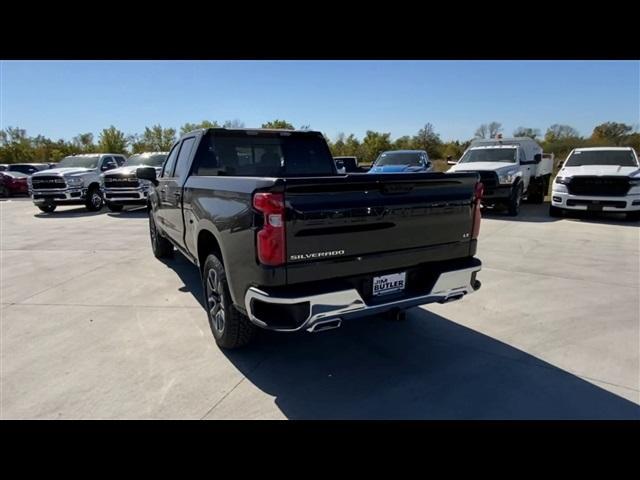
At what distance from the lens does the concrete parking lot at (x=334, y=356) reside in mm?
2719

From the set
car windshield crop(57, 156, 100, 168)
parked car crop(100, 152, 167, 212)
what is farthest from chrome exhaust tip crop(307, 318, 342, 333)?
car windshield crop(57, 156, 100, 168)

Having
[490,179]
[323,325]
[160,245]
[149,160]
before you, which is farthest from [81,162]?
[323,325]

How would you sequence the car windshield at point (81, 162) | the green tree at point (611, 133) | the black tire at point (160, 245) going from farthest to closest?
the green tree at point (611, 133) → the car windshield at point (81, 162) → the black tire at point (160, 245)

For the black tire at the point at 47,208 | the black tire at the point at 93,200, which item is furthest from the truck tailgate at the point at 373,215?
the black tire at the point at 47,208

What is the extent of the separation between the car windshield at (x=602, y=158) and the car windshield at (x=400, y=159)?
4.94 m

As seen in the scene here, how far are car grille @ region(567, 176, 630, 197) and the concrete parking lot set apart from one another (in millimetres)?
5002

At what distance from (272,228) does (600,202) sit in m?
10.7

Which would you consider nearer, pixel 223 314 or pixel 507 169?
pixel 223 314

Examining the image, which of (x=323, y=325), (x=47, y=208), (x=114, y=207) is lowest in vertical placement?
(x=47, y=208)

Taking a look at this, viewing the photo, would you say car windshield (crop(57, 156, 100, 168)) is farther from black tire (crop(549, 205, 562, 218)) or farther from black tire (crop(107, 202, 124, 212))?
black tire (crop(549, 205, 562, 218))

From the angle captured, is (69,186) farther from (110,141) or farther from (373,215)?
(110,141)

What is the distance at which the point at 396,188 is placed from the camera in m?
2.87

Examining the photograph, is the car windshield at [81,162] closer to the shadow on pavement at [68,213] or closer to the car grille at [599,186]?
the shadow on pavement at [68,213]
